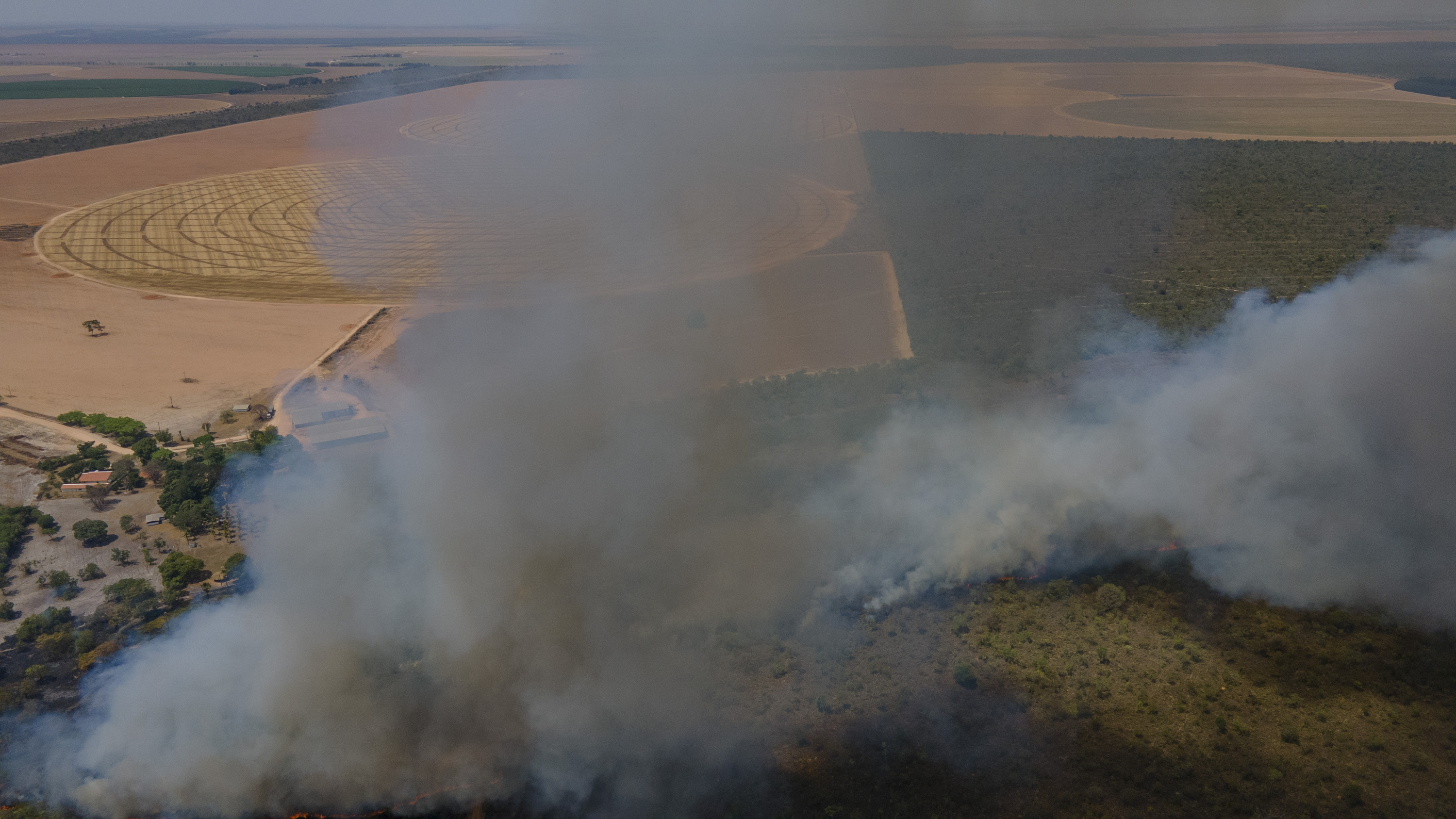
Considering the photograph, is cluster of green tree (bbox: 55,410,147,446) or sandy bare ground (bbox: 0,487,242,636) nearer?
sandy bare ground (bbox: 0,487,242,636)

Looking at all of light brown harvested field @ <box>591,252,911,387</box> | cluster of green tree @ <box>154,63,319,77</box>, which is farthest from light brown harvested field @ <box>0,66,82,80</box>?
light brown harvested field @ <box>591,252,911,387</box>

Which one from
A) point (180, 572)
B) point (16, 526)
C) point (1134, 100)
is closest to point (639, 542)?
point (180, 572)

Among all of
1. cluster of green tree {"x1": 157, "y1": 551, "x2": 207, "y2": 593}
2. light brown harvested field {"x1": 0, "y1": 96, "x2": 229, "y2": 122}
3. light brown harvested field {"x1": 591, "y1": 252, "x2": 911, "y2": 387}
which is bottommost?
light brown harvested field {"x1": 591, "y1": 252, "x2": 911, "y2": 387}

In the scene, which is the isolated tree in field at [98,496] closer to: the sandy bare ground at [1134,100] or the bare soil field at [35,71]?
the sandy bare ground at [1134,100]

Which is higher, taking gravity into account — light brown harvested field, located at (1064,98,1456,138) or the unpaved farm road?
the unpaved farm road

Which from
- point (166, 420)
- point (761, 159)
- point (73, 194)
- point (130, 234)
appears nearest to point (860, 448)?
point (761, 159)

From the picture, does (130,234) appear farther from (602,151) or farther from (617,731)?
(617,731)

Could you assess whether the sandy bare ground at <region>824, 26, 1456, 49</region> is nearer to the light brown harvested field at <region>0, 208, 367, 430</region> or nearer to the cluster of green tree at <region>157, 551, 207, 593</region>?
the cluster of green tree at <region>157, 551, 207, 593</region>
